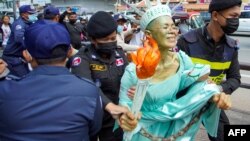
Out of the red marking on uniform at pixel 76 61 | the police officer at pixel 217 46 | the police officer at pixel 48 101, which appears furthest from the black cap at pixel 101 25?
the police officer at pixel 48 101

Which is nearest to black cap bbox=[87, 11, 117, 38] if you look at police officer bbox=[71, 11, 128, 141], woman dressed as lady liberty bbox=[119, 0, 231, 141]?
police officer bbox=[71, 11, 128, 141]

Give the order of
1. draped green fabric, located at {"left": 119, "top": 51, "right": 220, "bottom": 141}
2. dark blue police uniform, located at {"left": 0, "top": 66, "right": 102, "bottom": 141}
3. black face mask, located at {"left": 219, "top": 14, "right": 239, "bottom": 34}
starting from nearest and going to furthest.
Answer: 1. dark blue police uniform, located at {"left": 0, "top": 66, "right": 102, "bottom": 141}
2. draped green fabric, located at {"left": 119, "top": 51, "right": 220, "bottom": 141}
3. black face mask, located at {"left": 219, "top": 14, "right": 239, "bottom": 34}

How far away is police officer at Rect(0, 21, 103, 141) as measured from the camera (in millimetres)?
1627

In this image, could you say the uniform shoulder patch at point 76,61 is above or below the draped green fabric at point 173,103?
above

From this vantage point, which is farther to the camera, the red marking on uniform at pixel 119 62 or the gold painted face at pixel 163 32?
the red marking on uniform at pixel 119 62

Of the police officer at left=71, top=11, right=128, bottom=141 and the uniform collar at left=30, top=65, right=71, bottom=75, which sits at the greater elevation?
the uniform collar at left=30, top=65, right=71, bottom=75

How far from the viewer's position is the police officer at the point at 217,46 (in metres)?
2.83

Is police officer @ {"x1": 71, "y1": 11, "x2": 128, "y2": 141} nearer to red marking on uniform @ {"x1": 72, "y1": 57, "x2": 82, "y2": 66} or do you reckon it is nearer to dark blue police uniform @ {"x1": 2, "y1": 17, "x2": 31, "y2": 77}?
red marking on uniform @ {"x1": 72, "y1": 57, "x2": 82, "y2": 66}

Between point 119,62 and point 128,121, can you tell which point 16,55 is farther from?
point 128,121

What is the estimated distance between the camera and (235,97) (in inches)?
267

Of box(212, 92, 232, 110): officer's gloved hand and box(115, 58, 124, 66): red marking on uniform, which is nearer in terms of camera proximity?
box(212, 92, 232, 110): officer's gloved hand

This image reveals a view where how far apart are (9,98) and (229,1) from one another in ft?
5.89

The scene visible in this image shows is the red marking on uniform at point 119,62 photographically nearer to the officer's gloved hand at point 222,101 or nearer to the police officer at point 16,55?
Answer: the officer's gloved hand at point 222,101

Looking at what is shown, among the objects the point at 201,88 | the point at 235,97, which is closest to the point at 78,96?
the point at 201,88
